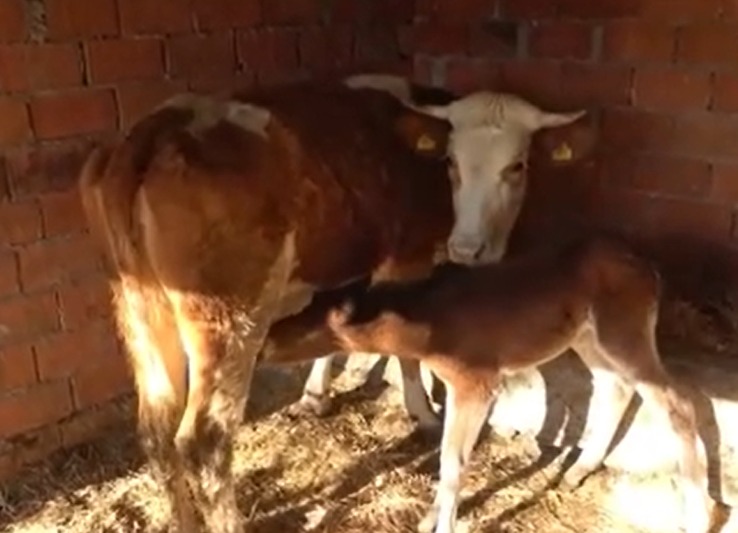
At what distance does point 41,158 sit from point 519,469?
Result: 167 cm

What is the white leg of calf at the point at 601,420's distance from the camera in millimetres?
2750

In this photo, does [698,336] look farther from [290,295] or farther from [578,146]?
[290,295]

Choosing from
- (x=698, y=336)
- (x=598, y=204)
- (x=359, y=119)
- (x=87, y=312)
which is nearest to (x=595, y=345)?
(x=698, y=336)

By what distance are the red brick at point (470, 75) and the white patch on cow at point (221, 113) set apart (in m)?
1.12

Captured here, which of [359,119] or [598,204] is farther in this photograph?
[598,204]

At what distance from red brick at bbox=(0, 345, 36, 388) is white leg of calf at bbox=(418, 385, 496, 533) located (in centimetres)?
126

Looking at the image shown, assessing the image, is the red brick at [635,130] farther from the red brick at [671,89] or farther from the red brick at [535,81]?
the red brick at [535,81]

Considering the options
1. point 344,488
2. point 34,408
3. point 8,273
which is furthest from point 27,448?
point 344,488

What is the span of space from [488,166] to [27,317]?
1.39m

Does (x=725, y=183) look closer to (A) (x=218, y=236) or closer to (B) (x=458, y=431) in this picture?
(B) (x=458, y=431)

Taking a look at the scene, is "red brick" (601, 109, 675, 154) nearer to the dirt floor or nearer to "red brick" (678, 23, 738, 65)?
"red brick" (678, 23, 738, 65)

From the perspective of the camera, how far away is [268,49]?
125 inches

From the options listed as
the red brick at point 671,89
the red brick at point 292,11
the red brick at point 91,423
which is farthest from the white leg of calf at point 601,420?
the red brick at point 292,11

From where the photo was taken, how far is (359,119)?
2744 millimetres
